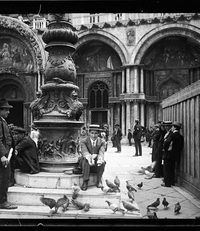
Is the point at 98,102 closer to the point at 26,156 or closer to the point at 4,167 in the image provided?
the point at 26,156

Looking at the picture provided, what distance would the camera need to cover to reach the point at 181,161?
23.0 ft

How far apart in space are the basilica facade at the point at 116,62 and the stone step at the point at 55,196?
586 inches

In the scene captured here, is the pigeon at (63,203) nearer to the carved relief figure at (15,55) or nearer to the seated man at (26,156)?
the seated man at (26,156)

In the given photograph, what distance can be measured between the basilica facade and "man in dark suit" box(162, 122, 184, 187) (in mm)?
12607

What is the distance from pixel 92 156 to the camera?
17.0ft

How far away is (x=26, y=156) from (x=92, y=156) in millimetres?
1449

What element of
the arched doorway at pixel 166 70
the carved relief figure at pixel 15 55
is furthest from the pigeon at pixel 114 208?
the carved relief figure at pixel 15 55

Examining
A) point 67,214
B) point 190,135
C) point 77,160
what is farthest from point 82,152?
point 190,135

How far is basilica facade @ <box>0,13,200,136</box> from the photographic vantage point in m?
19.2

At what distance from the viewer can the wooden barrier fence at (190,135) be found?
5781 millimetres

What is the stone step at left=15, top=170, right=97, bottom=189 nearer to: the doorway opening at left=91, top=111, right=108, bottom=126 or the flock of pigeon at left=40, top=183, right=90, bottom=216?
the flock of pigeon at left=40, top=183, right=90, bottom=216

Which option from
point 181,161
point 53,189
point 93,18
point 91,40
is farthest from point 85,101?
point 53,189

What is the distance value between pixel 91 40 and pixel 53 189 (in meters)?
16.9

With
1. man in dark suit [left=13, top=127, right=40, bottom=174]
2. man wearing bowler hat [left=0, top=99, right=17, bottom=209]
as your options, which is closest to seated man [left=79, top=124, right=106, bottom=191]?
man in dark suit [left=13, top=127, right=40, bottom=174]
